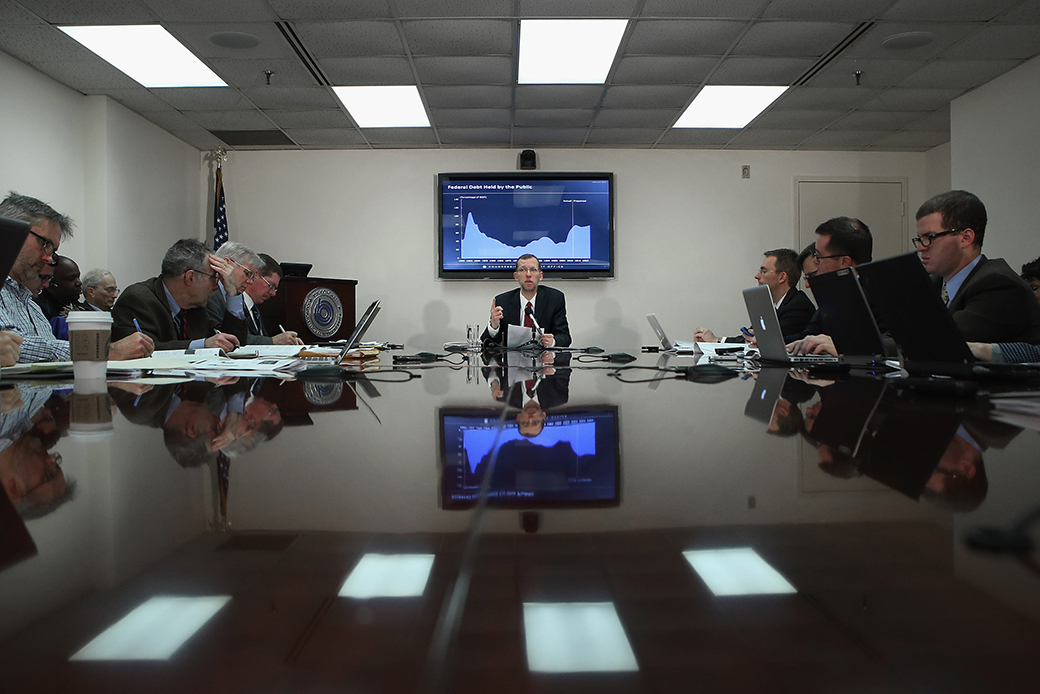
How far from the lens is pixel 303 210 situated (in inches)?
235

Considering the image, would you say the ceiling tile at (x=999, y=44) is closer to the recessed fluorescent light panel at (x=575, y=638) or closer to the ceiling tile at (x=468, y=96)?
the ceiling tile at (x=468, y=96)

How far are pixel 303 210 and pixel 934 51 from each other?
5264 millimetres

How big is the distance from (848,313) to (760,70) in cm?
305

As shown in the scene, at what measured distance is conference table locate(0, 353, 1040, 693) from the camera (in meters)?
0.18

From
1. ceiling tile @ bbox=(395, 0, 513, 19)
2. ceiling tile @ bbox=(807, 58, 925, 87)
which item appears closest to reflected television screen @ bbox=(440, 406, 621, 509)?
ceiling tile @ bbox=(395, 0, 513, 19)

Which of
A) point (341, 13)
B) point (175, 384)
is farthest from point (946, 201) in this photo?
point (341, 13)

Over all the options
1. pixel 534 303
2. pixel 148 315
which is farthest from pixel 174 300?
pixel 534 303

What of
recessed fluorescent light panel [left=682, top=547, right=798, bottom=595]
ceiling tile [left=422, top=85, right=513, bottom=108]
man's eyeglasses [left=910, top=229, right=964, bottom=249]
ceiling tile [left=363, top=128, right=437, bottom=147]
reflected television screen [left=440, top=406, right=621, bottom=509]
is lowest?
reflected television screen [left=440, top=406, right=621, bottom=509]

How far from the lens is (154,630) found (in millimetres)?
203

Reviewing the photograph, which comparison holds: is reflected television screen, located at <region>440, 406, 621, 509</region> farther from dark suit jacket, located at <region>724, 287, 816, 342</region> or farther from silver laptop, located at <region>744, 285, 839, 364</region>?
dark suit jacket, located at <region>724, 287, 816, 342</region>

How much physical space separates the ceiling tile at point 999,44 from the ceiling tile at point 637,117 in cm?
191

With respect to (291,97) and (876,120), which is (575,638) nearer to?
(291,97)

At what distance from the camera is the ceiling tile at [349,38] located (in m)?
3.66

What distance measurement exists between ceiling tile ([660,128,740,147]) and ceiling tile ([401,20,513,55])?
7.10ft
